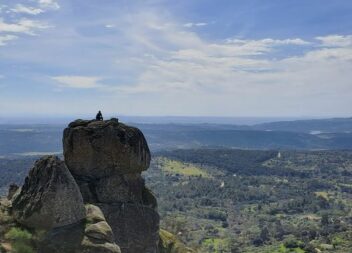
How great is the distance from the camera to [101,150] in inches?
1693

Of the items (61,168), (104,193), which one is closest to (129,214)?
(104,193)

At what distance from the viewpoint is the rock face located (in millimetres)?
40812

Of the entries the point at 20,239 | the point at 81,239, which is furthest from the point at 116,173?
the point at 20,239

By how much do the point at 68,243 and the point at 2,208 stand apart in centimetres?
605

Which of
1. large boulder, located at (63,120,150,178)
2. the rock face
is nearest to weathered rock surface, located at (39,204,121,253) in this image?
the rock face

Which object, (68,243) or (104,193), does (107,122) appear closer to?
(104,193)

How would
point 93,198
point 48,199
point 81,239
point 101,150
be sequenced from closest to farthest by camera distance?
point 81,239
point 48,199
point 93,198
point 101,150

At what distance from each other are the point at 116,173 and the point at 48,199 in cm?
1145

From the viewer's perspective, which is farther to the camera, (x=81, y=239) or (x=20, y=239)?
(x=81, y=239)

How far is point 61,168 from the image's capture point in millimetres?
33219

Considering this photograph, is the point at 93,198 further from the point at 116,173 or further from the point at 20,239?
the point at 20,239

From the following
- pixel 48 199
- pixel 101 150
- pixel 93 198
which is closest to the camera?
pixel 48 199

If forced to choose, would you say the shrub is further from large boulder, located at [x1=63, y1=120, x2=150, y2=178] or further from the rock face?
large boulder, located at [x1=63, y1=120, x2=150, y2=178]

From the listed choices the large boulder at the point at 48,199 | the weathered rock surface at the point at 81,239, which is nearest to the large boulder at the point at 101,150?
the large boulder at the point at 48,199
